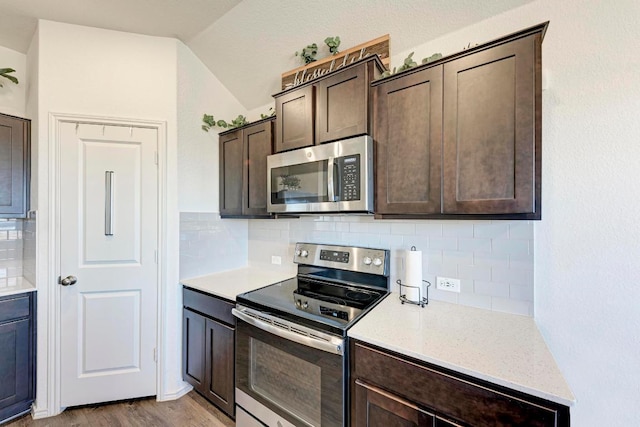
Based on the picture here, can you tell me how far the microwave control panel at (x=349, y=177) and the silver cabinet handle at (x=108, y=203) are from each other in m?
1.82

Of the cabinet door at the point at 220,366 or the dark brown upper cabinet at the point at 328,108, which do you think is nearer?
the dark brown upper cabinet at the point at 328,108

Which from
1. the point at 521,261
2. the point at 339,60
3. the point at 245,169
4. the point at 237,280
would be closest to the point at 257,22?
the point at 339,60

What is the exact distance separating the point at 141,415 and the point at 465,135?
2882mm

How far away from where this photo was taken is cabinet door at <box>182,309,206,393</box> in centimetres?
211

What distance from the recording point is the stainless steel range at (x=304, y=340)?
137cm

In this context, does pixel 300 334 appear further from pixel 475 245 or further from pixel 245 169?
pixel 245 169

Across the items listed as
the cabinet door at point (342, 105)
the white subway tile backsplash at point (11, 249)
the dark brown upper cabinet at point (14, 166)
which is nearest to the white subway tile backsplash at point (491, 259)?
the cabinet door at point (342, 105)

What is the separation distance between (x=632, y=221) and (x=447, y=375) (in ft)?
3.65

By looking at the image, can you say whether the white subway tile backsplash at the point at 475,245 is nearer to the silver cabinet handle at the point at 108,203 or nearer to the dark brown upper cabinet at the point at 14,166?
the silver cabinet handle at the point at 108,203

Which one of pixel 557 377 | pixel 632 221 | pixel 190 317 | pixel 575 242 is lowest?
pixel 190 317

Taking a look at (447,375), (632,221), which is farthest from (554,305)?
(447,375)

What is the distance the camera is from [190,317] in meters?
2.23

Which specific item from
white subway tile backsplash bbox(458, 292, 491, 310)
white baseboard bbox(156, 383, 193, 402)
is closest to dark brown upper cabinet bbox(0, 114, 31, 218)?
white baseboard bbox(156, 383, 193, 402)

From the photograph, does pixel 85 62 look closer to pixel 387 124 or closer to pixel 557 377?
pixel 387 124
